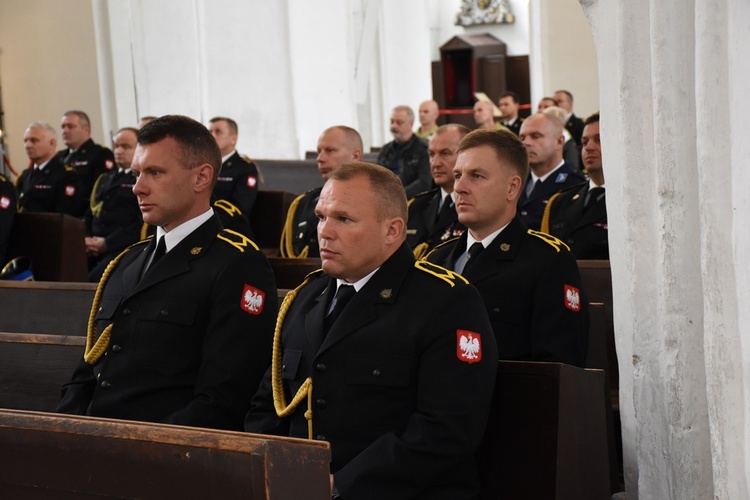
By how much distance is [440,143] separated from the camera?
16.3 feet

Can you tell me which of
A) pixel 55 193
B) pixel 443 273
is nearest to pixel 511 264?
pixel 443 273

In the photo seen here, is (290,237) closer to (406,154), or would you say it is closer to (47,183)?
(47,183)

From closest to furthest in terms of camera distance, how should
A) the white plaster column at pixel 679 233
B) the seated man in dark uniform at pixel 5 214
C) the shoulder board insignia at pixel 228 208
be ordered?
the white plaster column at pixel 679 233, the shoulder board insignia at pixel 228 208, the seated man in dark uniform at pixel 5 214

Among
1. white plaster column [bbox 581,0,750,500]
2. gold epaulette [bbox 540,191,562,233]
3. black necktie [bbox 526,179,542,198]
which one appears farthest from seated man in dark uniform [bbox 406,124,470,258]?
white plaster column [bbox 581,0,750,500]

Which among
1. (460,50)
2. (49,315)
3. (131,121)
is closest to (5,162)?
(131,121)

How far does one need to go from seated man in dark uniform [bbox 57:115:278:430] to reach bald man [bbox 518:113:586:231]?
2.73 m

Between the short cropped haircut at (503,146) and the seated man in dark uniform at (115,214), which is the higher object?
the short cropped haircut at (503,146)

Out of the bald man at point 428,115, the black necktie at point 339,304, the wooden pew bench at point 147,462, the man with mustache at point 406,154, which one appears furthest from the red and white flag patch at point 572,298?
the bald man at point 428,115

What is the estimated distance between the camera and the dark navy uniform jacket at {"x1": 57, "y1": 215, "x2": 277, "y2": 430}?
2955mm

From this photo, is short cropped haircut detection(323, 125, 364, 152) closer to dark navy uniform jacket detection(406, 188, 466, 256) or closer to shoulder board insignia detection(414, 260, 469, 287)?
dark navy uniform jacket detection(406, 188, 466, 256)

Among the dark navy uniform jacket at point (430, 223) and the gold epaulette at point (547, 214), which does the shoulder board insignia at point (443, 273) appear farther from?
the gold epaulette at point (547, 214)

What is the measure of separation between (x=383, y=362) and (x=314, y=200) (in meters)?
3.72

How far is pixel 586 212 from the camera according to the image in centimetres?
488

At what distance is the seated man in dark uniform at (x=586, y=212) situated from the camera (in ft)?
15.8
